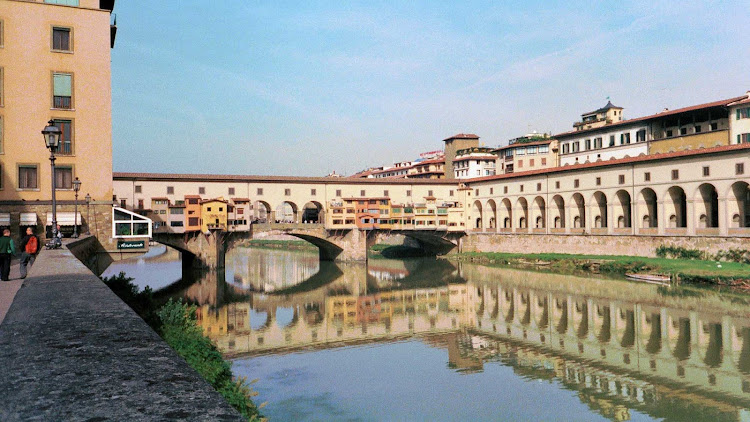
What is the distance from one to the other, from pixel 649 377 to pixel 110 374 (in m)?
19.8

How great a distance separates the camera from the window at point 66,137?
26.3 meters

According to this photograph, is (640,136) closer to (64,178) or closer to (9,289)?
(64,178)

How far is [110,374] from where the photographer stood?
9.28ft

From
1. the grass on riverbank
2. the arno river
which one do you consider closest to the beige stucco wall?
the arno river

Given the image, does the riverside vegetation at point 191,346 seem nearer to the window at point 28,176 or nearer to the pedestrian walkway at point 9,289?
the pedestrian walkway at point 9,289

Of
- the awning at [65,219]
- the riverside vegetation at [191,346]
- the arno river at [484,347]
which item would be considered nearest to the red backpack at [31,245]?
the riverside vegetation at [191,346]

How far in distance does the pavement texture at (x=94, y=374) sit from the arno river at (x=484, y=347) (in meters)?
12.0

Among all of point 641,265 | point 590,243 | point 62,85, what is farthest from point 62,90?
point 590,243

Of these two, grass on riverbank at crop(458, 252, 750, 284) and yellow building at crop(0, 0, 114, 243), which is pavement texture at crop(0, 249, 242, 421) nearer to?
yellow building at crop(0, 0, 114, 243)

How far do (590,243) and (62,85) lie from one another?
42.9 meters

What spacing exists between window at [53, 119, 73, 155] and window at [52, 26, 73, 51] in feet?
11.1

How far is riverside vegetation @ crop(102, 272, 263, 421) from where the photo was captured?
13076 mm

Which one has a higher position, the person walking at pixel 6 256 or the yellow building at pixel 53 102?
the yellow building at pixel 53 102

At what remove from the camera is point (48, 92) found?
26094mm
